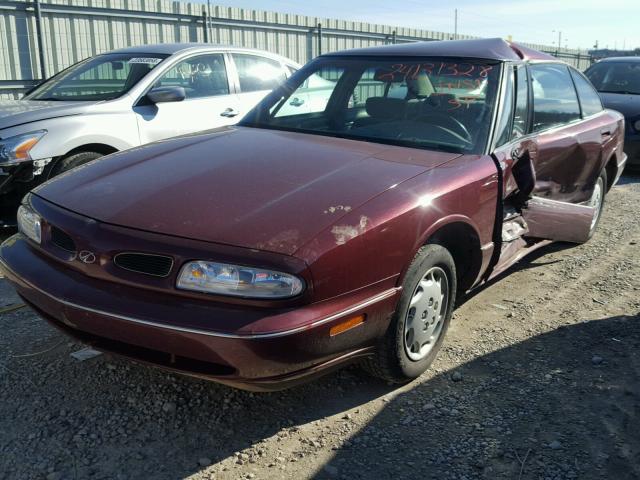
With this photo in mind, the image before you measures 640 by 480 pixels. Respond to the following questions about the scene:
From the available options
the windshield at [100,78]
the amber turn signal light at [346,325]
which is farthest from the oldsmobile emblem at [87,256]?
the windshield at [100,78]

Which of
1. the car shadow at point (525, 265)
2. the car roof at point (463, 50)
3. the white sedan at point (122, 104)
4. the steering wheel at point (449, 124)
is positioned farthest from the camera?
the white sedan at point (122, 104)

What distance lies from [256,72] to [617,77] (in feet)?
20.8

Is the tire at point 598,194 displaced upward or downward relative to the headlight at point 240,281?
downward

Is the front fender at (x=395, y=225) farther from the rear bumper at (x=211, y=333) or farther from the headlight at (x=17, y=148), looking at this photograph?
the headlight at (x=17, y=148)

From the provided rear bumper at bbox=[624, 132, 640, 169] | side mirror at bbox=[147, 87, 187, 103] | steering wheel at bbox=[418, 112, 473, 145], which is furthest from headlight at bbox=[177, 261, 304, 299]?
rear bumper at bbox=[624, 132, 640, 169]

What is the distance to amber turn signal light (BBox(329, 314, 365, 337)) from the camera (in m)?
2.45

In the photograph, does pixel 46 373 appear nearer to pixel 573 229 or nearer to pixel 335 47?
pixel 573 229

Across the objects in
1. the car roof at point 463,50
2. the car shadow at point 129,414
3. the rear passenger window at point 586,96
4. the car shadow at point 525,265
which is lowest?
the car shadow at point 525,265

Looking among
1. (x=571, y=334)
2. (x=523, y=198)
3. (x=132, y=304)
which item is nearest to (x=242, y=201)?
(x=132, y=304)

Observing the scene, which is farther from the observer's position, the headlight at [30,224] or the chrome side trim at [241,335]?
the headlight at [30,224]

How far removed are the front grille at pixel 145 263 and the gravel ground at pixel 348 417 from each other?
0.73m

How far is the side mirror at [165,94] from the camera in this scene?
18.2 feet

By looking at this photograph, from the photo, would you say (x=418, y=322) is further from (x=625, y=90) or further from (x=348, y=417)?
(x=625, y=90)

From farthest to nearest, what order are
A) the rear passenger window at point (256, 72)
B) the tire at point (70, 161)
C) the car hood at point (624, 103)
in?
the car hood at point (624, 103), the rear passenger window at point (256, 72), the tire at point (70, 161)
